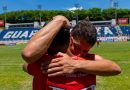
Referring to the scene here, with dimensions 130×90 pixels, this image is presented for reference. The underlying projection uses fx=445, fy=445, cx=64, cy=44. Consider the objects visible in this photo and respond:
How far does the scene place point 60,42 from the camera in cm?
354

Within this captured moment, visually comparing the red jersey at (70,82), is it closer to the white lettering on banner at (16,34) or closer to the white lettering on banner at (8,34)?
the white lettering on banner at (16,34)

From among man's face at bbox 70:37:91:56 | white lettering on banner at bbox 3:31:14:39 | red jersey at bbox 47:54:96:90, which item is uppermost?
man's face at bbox 70:37:91:56

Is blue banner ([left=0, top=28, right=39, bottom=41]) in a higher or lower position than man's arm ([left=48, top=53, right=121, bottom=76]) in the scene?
lower

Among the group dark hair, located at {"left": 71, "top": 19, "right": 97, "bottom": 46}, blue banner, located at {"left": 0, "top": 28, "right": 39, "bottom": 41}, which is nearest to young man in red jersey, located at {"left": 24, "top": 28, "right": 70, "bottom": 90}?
dark hair, located at {"left": 71, "top": 19, "right": 97, "bottom": 46}

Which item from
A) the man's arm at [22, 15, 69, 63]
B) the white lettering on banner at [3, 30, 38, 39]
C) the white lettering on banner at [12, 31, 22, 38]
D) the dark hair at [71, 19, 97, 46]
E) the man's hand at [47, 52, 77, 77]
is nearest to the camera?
the man's arm at [22, 15, 69, 63]

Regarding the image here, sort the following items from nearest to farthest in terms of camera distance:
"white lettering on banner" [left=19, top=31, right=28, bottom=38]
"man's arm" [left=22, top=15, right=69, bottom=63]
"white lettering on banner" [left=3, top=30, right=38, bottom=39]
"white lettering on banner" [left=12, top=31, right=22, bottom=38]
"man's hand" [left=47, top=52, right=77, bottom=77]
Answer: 1. "man's arm" [left=22, top=15, right=69, bottom=63]
2. "man's hand" [left=47, top=52, right=77, bottom=77]
3. "white lettering on banner" [left=19, top=31, right=28, bottom=38]
4. "white lettering on banner" [left=3, top=30, right=38, bottom=39]
5. "white lettering on banner" [left=12, top=31, right=22, bottom=38]

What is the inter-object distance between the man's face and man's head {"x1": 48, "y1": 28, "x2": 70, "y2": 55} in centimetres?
8

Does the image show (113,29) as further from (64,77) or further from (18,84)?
(64,77)

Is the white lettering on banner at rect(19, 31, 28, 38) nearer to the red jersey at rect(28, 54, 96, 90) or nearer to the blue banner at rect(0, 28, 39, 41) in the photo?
the blue banner at rect(0, 28, 39, 41)

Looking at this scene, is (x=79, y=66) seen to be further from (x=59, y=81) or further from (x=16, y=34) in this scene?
(x=16, y=34)

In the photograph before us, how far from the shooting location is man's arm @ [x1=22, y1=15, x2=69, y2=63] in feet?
11.0

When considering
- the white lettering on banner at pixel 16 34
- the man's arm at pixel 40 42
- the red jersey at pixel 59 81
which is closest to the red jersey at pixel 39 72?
the red jersey at pixel 59 81

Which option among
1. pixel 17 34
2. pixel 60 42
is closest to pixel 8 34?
pixel 17 34

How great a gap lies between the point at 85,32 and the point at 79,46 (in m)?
0.14
